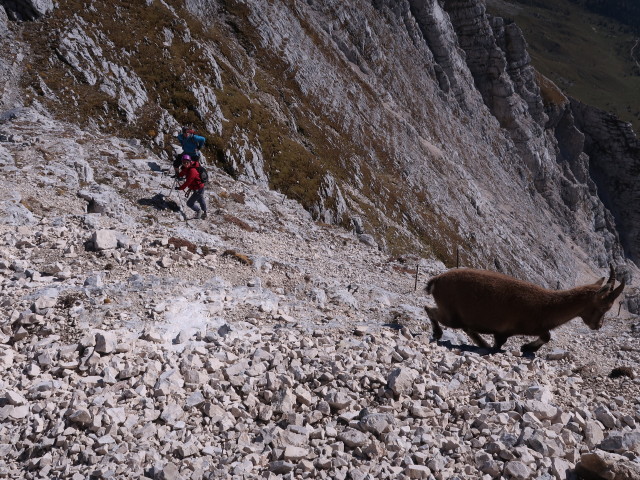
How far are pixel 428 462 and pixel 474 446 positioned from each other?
762 millimetres

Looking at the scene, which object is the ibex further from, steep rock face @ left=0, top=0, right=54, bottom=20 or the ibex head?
steep rock face @ left=0, top=0, right=54, bottom=20

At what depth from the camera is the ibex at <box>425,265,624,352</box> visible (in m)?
9.97

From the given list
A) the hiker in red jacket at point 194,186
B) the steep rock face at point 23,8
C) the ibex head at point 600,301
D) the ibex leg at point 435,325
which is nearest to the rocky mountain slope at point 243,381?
the ibex leg at point 435,325

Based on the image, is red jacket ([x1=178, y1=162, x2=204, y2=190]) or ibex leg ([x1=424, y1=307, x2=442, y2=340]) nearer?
ibex leg ([x1=424, y1=307, x2=442, y2=340])

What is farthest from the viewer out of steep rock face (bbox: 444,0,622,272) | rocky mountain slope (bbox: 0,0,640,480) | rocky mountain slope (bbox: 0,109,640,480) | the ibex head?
steep rock face (bbox: 444,0,622,272)

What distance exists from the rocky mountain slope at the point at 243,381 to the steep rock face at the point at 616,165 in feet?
439

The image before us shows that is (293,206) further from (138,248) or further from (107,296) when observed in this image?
(107,296)

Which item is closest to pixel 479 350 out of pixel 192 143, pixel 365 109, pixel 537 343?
pixel 537 343

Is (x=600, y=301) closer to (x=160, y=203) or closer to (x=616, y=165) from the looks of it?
(x=160, y=203)

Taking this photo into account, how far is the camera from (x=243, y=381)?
7.61 metres

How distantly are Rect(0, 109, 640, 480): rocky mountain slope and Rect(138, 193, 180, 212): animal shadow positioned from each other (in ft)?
12.6

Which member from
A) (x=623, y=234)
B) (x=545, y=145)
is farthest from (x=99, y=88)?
(x=623, y=234)

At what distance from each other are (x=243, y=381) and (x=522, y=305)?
6139 millimetres

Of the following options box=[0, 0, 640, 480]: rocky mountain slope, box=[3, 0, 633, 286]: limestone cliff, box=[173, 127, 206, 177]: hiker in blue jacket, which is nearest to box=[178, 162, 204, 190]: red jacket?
box=[0, 0, 640, 480]: rocky mountain slope
